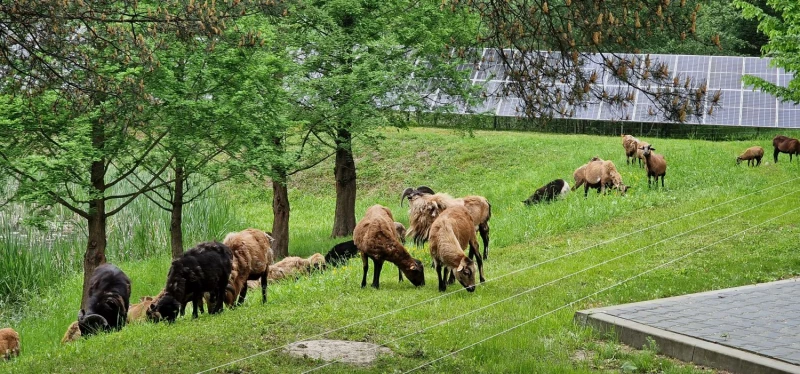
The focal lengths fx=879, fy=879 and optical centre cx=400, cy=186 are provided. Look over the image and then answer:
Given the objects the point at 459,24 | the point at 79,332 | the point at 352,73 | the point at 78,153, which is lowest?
the point at 79,332

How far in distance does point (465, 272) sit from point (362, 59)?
518 inches

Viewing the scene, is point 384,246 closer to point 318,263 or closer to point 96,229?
→ point 318,263

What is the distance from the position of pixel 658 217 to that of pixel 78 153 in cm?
1250

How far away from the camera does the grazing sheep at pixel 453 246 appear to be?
12477mm

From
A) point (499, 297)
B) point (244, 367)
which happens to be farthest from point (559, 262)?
point (244, 367)

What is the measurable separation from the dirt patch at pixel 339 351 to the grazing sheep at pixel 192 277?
3116 millimetres

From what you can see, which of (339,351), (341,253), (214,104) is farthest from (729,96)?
(339,351)

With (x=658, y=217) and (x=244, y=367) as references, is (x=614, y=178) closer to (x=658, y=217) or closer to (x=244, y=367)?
(x=658, y=217)

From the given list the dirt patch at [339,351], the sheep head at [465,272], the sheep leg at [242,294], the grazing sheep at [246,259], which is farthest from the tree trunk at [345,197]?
the dirt patch at [339,351]

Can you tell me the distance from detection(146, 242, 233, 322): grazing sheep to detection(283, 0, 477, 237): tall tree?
10.8 meters

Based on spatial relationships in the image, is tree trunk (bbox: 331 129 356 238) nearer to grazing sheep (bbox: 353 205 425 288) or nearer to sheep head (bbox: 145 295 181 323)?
grazing sheep (bbox: 353 205 425 288)

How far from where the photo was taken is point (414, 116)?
94.0ft

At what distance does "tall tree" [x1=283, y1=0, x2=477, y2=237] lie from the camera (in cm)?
2370

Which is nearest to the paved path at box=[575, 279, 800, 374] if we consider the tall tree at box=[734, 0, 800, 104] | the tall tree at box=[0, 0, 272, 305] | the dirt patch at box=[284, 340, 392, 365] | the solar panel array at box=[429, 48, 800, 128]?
the dirt patch at box=[284, 340, 392, 365]
